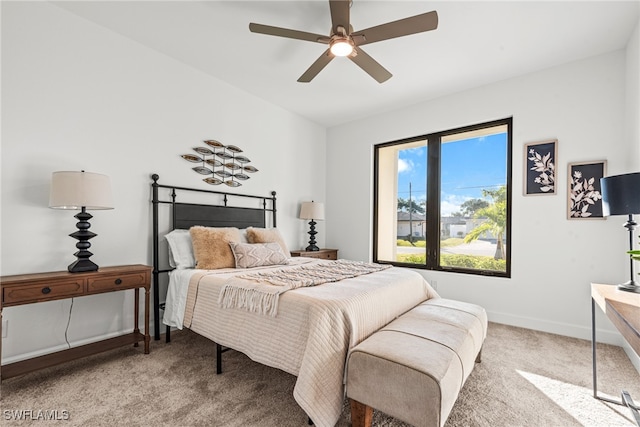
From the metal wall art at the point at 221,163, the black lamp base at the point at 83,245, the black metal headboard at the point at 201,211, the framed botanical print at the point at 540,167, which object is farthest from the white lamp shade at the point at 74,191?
the framed botanical print at the point at 540,167

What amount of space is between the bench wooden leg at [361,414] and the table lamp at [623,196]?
6.04ft

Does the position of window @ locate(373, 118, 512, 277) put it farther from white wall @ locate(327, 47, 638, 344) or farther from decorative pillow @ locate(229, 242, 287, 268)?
decorative pillow @ locate(229, 242, 287, 268)

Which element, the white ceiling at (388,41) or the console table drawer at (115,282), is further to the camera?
the white ceiling at (388,41)

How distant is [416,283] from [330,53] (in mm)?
2033

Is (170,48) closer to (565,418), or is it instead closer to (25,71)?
(25,71)

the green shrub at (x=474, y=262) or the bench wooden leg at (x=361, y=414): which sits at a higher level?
the green shrub at (x=474, y=262)

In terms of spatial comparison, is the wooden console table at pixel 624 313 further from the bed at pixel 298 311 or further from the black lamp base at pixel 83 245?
the black lamp base at pixel 83 245

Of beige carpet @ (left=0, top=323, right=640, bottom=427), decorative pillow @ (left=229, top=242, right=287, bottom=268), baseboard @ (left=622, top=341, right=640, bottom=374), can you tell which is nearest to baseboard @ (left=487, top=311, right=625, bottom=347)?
baseboard @ (left=622, top=341, right=640, bottom=374)

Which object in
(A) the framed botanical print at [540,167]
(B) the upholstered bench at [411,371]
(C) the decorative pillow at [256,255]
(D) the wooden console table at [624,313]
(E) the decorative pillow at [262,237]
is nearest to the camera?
(D) the wooden console table at [624,313]

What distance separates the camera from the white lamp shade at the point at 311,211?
443 cm

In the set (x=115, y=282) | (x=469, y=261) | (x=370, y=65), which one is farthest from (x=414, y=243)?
(x=115, y=282)

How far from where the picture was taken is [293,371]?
1.66 meters

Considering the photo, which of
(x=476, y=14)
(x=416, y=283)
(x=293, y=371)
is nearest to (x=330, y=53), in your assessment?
(x=476, y=14)

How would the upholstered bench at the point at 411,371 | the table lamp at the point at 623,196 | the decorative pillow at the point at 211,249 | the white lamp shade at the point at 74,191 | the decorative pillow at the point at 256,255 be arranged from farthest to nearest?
the decorative pillow at the point at 256,255
the decorative pillow at the point at 211,249
the white lamp shade at the point at 74,191
the table lamp at the point at 623,196
the upholstered bench at the point at 411,371
